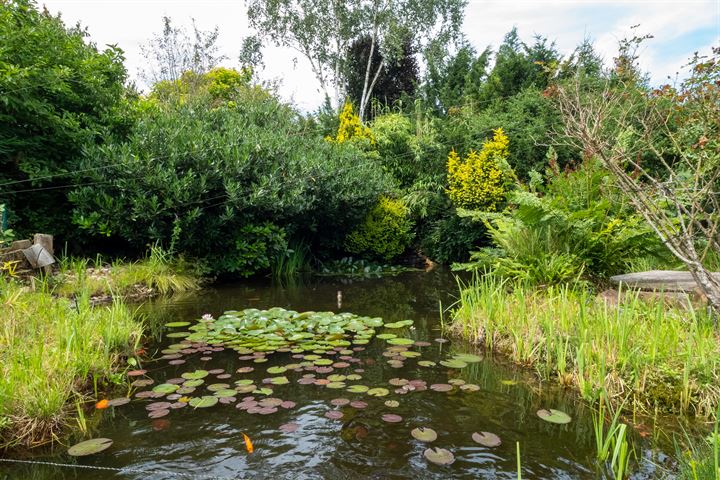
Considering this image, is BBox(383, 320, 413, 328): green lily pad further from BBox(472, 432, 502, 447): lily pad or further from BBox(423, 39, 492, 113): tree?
BBox(423, 39, 492, 113): tree

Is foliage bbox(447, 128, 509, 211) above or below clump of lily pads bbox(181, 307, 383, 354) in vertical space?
above

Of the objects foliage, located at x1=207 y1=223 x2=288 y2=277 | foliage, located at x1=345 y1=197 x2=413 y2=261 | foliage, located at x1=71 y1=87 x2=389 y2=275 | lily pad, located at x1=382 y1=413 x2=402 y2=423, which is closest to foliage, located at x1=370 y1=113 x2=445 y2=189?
foliage, located at x1=345 y1=197 x2=413 y2=261

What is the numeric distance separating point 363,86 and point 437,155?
10.7 meters

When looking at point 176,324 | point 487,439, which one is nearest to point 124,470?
point 487,439

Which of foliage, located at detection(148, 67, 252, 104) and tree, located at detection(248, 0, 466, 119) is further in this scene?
tree, located at detection(248, 0, 466, 119)

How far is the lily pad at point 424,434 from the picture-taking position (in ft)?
8.71

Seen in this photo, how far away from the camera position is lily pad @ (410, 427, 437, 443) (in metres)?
2.66

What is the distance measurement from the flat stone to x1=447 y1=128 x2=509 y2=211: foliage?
4.48m

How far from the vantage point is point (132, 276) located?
6750 mm

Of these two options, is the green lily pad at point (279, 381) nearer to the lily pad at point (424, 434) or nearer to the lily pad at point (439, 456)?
the lily pad at point (424, 434)

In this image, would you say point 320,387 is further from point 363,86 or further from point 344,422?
point 363,86

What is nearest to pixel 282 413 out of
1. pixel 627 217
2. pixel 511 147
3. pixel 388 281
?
pixel 627 217

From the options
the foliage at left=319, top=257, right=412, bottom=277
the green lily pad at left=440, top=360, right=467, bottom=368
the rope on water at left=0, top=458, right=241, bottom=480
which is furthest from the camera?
the foliage at left=319, top=257, right=412, bottom=277

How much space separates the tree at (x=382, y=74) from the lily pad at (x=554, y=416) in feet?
Answer: 59.6
